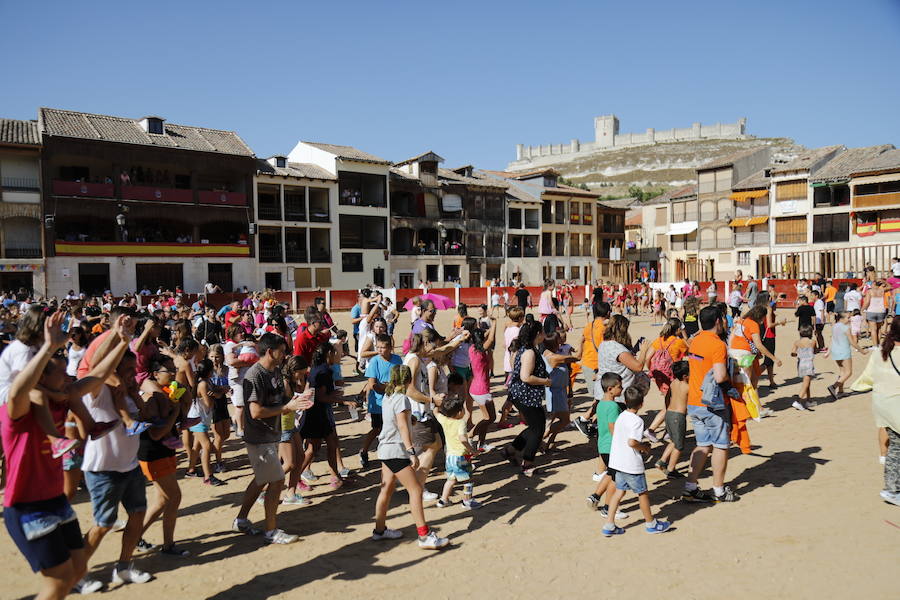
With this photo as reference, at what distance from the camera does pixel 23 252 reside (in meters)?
31.6

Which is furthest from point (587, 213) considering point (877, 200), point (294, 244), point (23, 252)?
point (23, 252)

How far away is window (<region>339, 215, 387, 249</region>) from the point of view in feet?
141

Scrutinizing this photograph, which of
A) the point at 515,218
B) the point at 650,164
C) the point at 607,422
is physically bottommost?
the point at 607,422

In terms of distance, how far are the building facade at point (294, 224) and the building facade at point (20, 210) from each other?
11.7 meters

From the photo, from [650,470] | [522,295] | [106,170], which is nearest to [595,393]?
[650,470]

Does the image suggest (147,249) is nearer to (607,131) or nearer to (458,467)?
(458,467)

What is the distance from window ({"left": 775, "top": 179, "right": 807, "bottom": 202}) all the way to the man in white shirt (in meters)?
49.3

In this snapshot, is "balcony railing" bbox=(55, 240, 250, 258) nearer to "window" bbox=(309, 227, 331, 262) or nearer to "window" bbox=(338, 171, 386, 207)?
"window" bbox=(309, 227, 331, 262)

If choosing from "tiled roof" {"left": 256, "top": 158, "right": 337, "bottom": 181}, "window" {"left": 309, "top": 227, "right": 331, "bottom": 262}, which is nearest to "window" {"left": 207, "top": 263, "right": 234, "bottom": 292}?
"window" {"left": 309, "top": 227, "right": 331, "bottom": 262}

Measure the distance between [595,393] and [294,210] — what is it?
1428 inches

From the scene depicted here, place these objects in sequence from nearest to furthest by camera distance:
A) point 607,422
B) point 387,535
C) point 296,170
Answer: point 387,535, point 607,422, point 296,170

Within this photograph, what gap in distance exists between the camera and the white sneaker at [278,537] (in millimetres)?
5473

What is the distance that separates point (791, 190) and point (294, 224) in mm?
36409

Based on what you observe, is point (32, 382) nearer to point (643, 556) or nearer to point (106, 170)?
point (643, 556)
